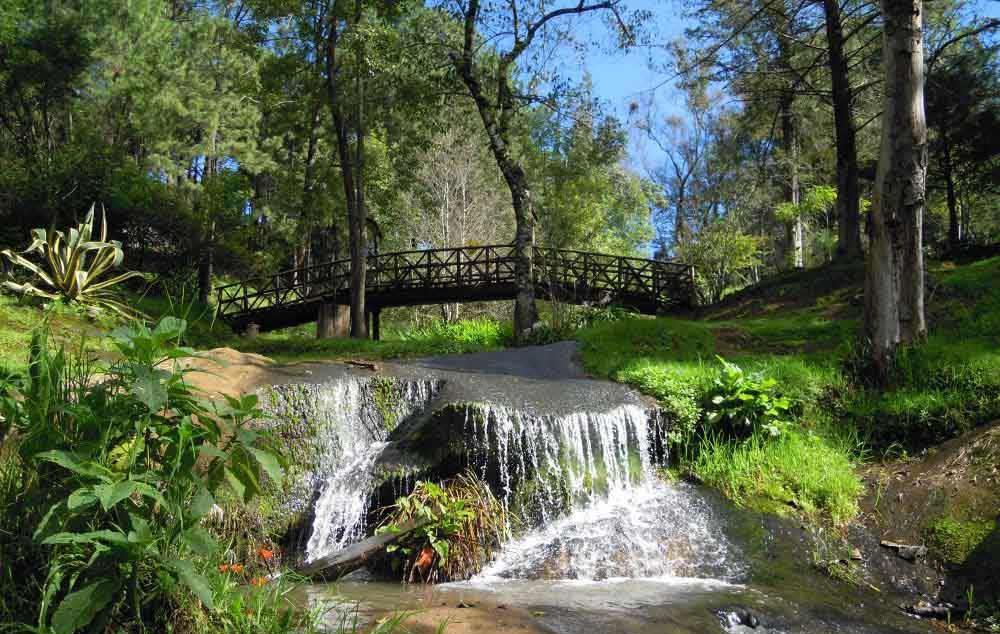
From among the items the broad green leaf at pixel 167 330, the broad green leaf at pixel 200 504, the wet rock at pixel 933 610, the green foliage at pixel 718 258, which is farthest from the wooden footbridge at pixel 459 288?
the broad green leaf at pixel 200 504

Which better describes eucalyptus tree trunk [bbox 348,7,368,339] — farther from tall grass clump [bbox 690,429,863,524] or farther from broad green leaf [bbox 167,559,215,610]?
broad green leaf [bbox 167,559,215,610]

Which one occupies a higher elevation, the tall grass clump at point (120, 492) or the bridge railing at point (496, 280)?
the bridge railing at point (496, 280)

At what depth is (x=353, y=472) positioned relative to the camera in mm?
7168

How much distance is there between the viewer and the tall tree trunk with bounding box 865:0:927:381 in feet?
27.3

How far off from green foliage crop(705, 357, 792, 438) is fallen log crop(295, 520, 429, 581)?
3789 millimetres

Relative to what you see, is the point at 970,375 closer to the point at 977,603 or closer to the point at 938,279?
the point at 977,603

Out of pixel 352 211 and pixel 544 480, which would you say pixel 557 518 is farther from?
pixel 352 211

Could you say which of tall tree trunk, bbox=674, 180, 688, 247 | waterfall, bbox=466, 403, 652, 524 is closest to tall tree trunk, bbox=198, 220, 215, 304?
waterfall, bbox=466, 403, 652, 524

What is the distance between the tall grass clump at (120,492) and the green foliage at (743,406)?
604 centimetres

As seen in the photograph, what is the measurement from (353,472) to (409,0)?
44.5 feet

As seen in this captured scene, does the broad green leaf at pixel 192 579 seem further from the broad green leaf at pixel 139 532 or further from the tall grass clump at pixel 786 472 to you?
the tall grass clump at pixel 786 472

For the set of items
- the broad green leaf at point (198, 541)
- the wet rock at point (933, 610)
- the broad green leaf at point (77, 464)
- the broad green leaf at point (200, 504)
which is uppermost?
the broad green leaf at point (77, 464)

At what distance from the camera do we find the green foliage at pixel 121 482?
2529 mm

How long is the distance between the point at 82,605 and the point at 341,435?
550 centimetres
